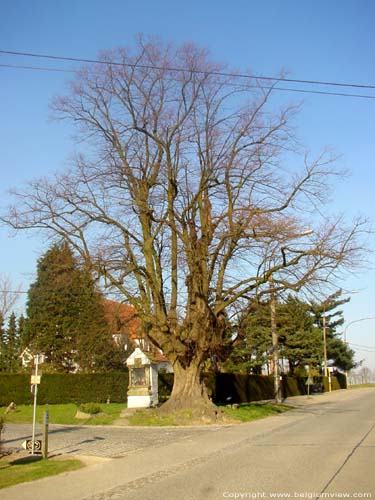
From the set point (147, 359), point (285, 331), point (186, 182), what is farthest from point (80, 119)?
point (285, 331)

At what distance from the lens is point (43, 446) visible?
13.5 meters

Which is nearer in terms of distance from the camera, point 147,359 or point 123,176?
point 123,176

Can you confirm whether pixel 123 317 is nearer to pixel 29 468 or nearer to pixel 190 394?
pixel 190 394

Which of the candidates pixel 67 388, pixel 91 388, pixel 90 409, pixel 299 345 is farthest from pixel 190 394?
pixel 299 345

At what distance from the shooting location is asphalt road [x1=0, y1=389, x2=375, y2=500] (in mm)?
8781

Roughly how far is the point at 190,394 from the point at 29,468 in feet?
46.4

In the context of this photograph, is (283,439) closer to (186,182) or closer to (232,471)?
(232,471)

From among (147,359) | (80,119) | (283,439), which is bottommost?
(283,439)

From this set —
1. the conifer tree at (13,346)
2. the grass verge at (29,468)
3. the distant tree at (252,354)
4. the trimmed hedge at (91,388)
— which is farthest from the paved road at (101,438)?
the distant tree at (252,354)

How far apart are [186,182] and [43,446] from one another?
16.1 metres

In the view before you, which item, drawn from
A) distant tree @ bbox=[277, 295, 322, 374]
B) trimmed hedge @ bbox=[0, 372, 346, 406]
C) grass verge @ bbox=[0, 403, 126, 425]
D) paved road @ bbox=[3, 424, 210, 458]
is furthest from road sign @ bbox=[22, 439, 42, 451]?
distant tree @ bbox=[277, 295, 322, 374]

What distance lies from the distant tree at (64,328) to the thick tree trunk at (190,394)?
22020 millimetres

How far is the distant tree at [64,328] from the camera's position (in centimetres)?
4828

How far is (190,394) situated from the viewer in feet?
82.8
